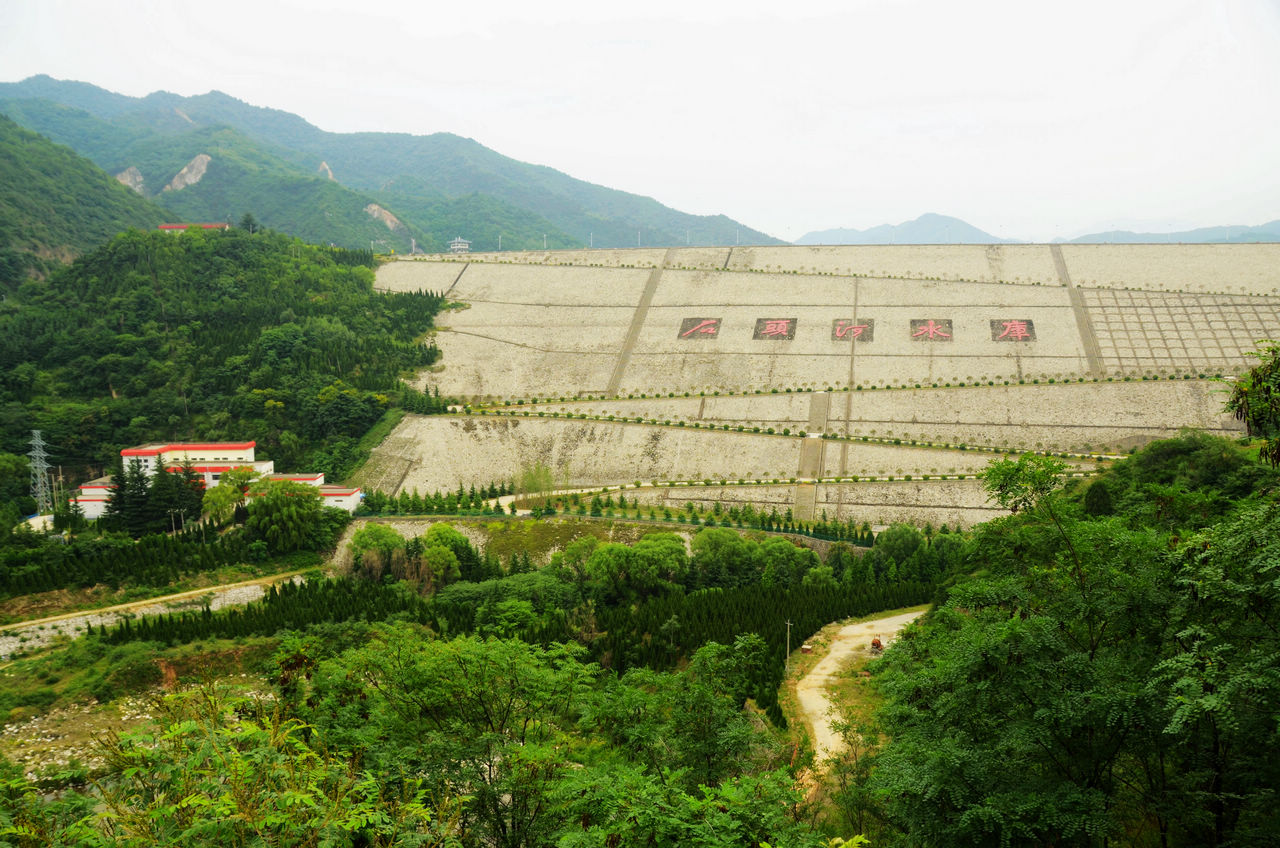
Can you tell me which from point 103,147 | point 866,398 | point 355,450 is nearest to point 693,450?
point 866,398

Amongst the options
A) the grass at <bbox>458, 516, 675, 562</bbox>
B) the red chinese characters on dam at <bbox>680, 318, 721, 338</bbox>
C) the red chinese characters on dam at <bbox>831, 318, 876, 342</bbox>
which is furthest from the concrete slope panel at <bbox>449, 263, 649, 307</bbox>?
the grass at <bbox>458, 516, 675, 562</bbox>

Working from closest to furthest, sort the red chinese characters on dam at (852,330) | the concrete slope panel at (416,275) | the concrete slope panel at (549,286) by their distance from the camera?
the red chinese characters on dam at (852,330) → the concrete slope panel at (549,286) → the concrete slope panel at (416,275)

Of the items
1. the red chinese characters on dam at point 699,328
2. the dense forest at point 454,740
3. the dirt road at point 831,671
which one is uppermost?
the red chinese characters on dam at point 699,328

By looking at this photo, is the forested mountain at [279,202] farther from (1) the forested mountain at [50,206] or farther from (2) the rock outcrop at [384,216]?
(1) the forested mountain at [50,206]

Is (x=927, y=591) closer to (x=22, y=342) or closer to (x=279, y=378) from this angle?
(x=279, y=378)

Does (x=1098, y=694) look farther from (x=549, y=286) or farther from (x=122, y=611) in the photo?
(x=549, y=286)

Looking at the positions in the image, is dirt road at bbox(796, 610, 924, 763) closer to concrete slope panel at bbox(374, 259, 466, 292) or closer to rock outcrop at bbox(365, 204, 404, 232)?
concrete slope panel at bbox(374, 259, 466, 292)

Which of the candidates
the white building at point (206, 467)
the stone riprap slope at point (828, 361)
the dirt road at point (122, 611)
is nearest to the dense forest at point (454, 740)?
the dirt road at point (122, 611)
